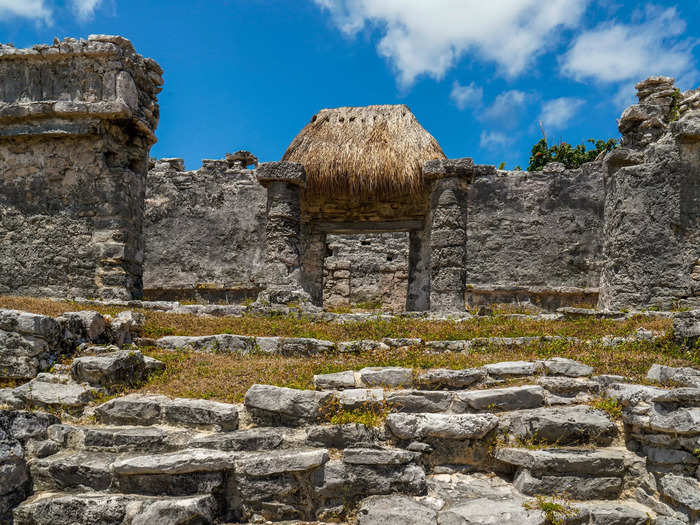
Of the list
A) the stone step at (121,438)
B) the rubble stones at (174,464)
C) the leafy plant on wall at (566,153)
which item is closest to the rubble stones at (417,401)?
the rubble stones at (174,464)

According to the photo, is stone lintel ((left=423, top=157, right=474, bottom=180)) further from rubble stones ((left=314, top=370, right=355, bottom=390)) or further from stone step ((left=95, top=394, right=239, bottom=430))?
stone step ((left=95, top=394, right=239, bottom=430))

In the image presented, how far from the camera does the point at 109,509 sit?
3.64 meters

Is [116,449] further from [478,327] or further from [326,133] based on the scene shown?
[326,133]

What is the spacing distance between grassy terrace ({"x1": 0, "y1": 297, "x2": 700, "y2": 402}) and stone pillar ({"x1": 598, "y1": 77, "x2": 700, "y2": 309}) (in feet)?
6.54

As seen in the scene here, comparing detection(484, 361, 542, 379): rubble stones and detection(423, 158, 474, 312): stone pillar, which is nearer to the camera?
detection(484, 361, 542, 379): rubble stones

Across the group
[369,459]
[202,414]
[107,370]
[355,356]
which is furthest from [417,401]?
[107,370]

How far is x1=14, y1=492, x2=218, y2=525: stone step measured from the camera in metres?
3.55

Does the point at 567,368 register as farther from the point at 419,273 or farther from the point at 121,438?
the point at 419,273

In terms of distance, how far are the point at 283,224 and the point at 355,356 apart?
4254 millimetres

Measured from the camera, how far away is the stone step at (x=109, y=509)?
11.6 ft

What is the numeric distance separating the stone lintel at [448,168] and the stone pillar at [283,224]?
2205mm

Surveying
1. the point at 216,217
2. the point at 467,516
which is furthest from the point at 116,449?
the point at 216,217

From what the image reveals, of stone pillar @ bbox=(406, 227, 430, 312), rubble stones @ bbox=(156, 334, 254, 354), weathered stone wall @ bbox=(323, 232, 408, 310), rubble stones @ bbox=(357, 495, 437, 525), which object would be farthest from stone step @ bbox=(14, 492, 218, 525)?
weathered stone wall @ bbox=(323, 232, 408, 310)

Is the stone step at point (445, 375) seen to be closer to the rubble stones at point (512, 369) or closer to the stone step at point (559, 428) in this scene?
the rubble stones at point (512, 369)
